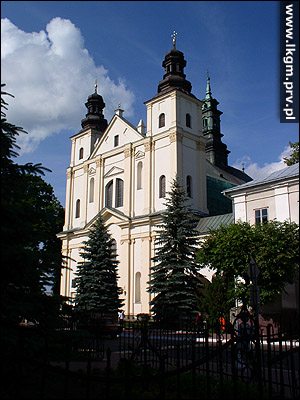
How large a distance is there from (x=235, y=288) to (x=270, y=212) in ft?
16.1

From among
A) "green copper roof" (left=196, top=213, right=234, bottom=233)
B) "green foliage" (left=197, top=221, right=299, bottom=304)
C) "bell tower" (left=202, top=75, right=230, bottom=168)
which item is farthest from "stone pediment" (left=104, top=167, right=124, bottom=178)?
"green foliage" (left=197, top=221, right=299, bottom=304)

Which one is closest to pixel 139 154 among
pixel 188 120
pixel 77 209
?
pixel 188 120

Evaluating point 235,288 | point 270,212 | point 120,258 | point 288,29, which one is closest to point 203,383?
point 288,29

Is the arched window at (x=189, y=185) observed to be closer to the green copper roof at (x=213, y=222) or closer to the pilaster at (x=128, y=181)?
the green copper roof at (x=213, y=222)

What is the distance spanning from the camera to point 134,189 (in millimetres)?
38656

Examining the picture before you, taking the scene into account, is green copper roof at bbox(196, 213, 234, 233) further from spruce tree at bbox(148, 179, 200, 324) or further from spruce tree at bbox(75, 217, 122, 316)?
spruce tree at bbox(75, 217, 122, 316)

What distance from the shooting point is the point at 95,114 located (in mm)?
47375

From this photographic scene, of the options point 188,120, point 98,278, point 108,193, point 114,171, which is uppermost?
point 188,120

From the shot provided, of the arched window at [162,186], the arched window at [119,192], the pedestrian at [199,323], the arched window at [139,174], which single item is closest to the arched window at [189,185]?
the arched window at [162,186]

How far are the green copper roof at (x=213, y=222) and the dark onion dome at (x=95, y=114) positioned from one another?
724 inches

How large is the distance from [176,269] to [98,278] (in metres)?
7.01

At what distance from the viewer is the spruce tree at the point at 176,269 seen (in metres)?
25.4

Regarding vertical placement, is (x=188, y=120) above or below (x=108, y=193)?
above

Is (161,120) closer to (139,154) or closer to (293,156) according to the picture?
(139,154)
